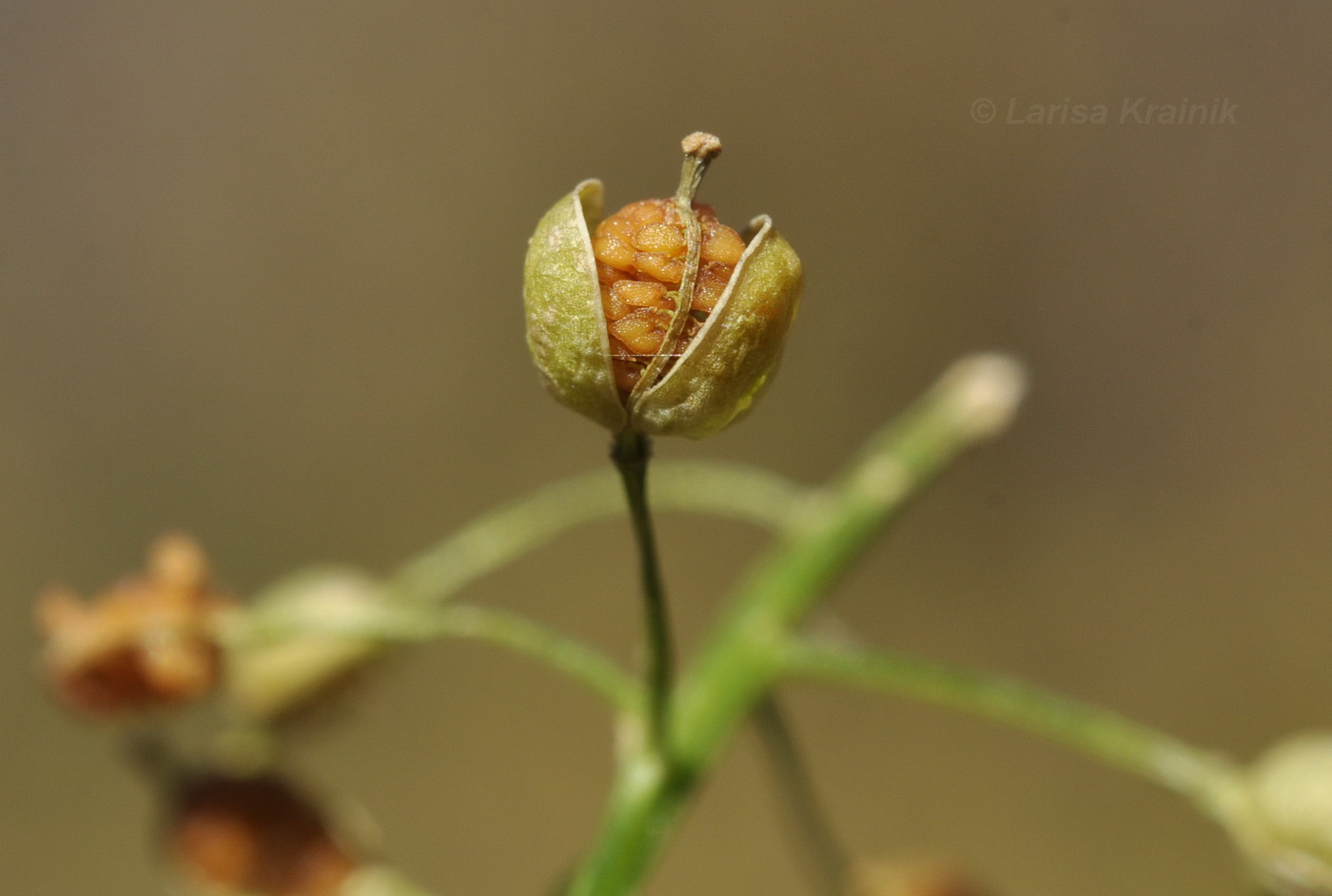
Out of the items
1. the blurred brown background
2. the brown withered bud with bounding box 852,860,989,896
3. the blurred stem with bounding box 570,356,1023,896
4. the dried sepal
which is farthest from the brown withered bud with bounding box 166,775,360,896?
the blurred brown background

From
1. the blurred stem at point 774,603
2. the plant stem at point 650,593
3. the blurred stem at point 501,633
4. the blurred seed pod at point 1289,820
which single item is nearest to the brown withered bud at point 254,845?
the blurred stem at point 501,633

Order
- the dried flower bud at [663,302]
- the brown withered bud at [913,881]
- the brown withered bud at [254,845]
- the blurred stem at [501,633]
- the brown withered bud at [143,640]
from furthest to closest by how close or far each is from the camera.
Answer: the brown withered bud at [913,881], the brown withered bud at [254,845], the brown withered bud at [143,640], the blurred stem at [501,633], the dried flower bud at [663,302]

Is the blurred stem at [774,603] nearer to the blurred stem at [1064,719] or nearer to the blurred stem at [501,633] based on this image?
the blurred stem at [501,633]

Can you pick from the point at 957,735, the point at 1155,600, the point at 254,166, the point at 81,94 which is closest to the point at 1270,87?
the point at 1155,600

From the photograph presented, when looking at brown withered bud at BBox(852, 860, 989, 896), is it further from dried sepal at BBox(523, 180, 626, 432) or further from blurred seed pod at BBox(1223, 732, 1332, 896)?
dried sepal at BBox(523, 180, 626, 432)

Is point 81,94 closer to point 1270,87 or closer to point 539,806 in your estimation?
point 539,806

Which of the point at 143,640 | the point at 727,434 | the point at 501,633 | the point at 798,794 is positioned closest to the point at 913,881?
the point at 798,794

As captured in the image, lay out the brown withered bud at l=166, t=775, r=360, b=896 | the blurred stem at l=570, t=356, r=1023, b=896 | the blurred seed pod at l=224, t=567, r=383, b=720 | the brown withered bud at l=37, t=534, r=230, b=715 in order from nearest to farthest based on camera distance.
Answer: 1. the blurred stem at l=570, t=356, r=1023, b=896
2. the brown withered bud at l=37, t=534, r=230, b=715
3. the brown withered bud at l=166, t=775, r=360, b=896
4. the blurred seed pod at l=224, t=567, r=383, b=720
